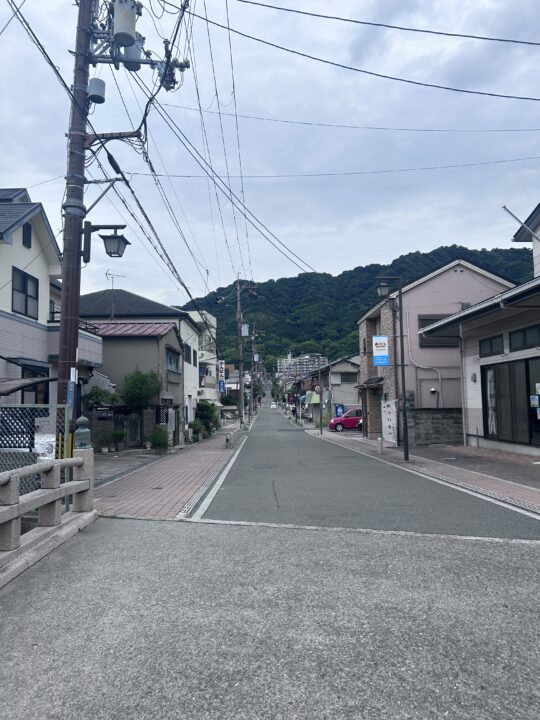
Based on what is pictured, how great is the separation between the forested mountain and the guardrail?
25.2 meters

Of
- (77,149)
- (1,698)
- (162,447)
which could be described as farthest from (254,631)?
(162,447)

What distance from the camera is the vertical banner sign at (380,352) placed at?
21.8 metres

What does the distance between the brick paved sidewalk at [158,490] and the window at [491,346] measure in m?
10.3

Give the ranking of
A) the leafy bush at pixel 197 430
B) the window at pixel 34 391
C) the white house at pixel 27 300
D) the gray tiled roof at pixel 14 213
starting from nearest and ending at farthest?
1. the gray tiled roof at pixel 14 213
2. the white house at pixel 27 300
3. the window at pixel 34 391
4. the leafy bush at pixel 197 430

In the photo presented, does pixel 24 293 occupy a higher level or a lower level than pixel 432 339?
higher

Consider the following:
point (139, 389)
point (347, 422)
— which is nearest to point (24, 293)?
point (139, 389)

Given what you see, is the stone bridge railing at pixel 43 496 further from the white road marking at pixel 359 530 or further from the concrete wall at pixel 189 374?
the concrete wall at pixel 189 374

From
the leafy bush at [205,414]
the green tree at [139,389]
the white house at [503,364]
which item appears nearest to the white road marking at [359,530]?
the white house at [503,364]

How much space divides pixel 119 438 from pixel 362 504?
15.7 metres

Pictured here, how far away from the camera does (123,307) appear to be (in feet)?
119

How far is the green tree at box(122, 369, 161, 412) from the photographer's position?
77.4 feet

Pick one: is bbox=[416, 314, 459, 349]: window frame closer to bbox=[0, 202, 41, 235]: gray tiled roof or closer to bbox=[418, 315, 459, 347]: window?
bbox=[418, 315, 459, 347]: window

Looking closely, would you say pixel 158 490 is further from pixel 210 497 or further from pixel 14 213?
pixel 14 213

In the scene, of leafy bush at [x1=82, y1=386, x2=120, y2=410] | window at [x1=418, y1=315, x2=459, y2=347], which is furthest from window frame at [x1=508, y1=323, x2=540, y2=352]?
leafy bush at [x1=82, y1=386, x2=120, y2=410]
